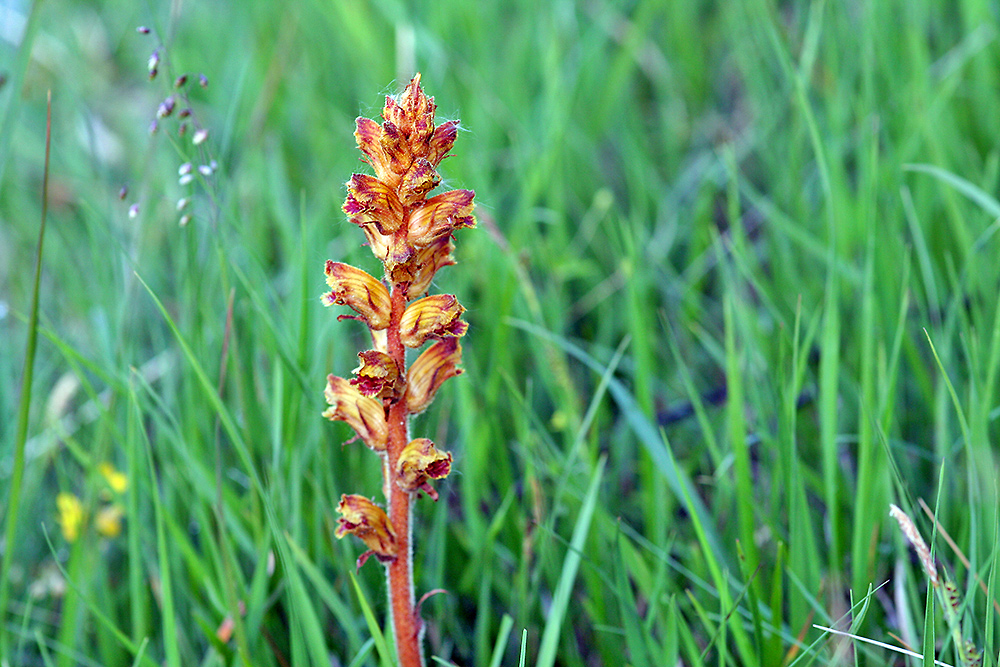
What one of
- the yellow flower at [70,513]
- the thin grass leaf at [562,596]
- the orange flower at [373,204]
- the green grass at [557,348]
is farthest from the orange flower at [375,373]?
the yellow flower at [70,513]

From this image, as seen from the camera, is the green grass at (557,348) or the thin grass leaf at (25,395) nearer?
the thin grass leaf at (25,395)

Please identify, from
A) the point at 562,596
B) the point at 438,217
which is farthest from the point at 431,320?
the point at 562,596

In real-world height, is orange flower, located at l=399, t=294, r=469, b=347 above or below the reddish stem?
above

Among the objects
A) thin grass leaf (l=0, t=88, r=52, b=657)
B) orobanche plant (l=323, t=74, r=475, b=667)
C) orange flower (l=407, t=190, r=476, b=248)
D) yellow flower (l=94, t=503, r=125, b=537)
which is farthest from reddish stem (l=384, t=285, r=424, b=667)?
yellow flower (l=94, t=503, r=125, b=537)

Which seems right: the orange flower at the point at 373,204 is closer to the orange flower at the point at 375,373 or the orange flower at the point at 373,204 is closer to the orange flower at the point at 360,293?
the orange flower at the point at 360,293

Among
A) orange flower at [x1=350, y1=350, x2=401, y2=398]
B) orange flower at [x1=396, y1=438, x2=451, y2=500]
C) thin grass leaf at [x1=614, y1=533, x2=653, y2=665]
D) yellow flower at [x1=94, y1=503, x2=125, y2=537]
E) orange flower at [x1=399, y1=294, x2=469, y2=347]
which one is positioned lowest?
thin grass leaf at [x1=614, y1=533, x2=653, y2=665]

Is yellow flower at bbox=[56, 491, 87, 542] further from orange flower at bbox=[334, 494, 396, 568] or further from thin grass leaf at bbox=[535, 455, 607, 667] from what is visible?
thin grass leaf at bbox=[535, 455, 607, 667]
